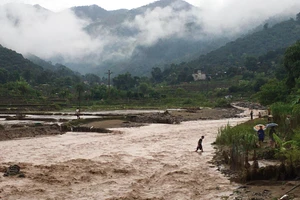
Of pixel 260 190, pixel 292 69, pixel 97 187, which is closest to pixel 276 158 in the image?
pixel 260 190

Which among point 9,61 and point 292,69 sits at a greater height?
point 9,61

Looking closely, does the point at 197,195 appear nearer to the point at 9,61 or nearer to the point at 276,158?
the point at 276,158

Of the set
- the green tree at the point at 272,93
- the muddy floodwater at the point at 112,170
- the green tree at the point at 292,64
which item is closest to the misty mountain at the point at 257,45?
the green tree at the point at 292,64

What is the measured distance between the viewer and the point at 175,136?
26953 millimetres

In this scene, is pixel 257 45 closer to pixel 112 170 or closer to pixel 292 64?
pixel 292 64

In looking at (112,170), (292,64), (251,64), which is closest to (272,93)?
(292,64)

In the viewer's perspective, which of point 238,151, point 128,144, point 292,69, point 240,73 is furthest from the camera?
point 240,73

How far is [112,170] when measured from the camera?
49.8 feet

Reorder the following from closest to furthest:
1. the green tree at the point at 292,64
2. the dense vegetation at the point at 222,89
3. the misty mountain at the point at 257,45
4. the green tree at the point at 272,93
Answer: the dense vegetation at the point at 222,89 < the green tree at the point at 292,64 < the green tree at the point at 272,93 < the misty mountain at the point at 257,45

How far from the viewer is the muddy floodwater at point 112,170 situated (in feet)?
38.3

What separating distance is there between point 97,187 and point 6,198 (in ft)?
9.81

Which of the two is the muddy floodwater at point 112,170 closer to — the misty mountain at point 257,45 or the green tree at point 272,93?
the green tree at point 272,93

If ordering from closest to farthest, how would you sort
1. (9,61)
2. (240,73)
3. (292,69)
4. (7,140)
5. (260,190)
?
(260,190) < (7,140) < (292,69) < (240,73) < (9,61)

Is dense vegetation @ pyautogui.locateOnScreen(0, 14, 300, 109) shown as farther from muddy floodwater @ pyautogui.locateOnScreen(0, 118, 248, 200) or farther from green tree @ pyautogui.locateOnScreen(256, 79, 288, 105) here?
muddy floodwater @ pyautogui.locateOnScreen(0, 118, 248, 200)
